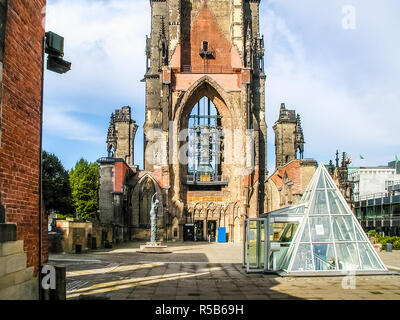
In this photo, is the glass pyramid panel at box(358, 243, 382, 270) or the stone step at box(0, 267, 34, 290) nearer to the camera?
the stone step at box(0, 267, 34, 290)

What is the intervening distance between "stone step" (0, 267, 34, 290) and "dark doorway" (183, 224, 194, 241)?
1557 inches

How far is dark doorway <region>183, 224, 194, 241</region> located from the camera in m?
47.3

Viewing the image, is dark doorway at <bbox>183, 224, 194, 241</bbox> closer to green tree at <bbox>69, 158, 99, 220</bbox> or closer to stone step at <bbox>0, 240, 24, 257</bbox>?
green tree at <bbox>69, 158, 99, 220</bbox>

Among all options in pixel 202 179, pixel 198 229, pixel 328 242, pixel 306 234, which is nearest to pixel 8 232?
pixel 306 234

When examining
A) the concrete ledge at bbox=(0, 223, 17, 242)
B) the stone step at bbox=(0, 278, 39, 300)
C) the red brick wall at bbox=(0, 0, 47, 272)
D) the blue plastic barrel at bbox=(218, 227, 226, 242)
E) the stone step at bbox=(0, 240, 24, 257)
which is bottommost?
the blue plastic barrel at bbox=(218, 227, 226, 242)

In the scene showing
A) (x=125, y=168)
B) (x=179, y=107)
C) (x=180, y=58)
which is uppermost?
(x=180, y=58)

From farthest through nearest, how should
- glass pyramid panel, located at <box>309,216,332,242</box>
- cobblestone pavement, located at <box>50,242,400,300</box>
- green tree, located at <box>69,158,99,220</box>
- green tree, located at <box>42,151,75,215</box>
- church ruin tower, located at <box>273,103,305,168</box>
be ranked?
green tree, located at <box>69,158,99,220</box>
church ruin tower, located at <box>273,103,305,168</box>
green tree, located at <box>42,151,75,215</box>
glass pyramid panel, located at <box>309,216,332,242</box>
cobblestone pavement, located at <box>50,242,400,300</box>

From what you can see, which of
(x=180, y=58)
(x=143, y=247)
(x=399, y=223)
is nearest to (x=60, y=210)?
(x=180, y=58)

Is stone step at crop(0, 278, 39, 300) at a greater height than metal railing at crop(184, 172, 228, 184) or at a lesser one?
lesser

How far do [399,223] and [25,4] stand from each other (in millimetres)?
43467

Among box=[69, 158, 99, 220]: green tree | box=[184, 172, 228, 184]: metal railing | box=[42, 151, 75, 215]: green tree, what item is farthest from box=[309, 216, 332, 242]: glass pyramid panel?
box=[69, 158, 99, 220]: green tree

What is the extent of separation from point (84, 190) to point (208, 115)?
22.0 m

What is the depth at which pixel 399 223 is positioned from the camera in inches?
1764
